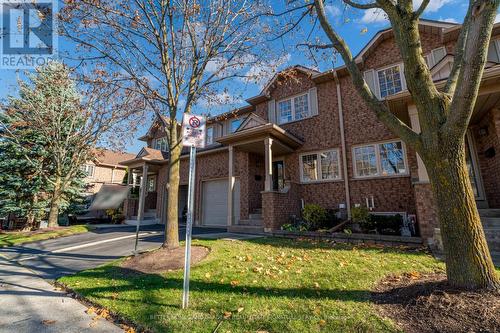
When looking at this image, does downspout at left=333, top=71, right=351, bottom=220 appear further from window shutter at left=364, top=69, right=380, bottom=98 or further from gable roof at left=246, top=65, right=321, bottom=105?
gable roof at left=246, top=65, right=321, bottom=105

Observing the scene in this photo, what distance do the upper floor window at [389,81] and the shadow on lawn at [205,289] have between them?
30.8 ft

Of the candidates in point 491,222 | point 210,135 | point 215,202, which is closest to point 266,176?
point 215,202

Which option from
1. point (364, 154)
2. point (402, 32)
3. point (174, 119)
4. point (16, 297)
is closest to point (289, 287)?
point (402, 32)

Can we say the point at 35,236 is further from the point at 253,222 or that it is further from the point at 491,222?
the point at 491,222

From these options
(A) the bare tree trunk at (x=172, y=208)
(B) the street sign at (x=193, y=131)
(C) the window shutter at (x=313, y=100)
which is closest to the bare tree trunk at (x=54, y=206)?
(A) the bare tree trunk at (x=172, y=208)

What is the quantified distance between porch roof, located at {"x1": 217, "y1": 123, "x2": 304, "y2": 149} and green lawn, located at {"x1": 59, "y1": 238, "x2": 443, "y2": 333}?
5263 mm

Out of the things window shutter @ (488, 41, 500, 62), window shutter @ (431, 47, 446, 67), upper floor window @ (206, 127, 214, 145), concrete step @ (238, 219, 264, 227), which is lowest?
concrete step @ (238, 219, 264, 227)

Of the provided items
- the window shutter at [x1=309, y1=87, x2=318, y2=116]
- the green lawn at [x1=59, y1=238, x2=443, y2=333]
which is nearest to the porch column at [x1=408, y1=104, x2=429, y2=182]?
the green lawn at [x1=59, y1=238, x2=443, y2=333]

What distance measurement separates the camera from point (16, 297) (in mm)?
4039

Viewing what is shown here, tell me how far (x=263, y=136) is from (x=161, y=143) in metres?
12.5

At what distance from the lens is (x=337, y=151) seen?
34.8ft

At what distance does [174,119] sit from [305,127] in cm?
699

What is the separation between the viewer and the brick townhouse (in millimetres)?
7547

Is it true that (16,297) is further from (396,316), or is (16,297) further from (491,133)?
(491,133)
